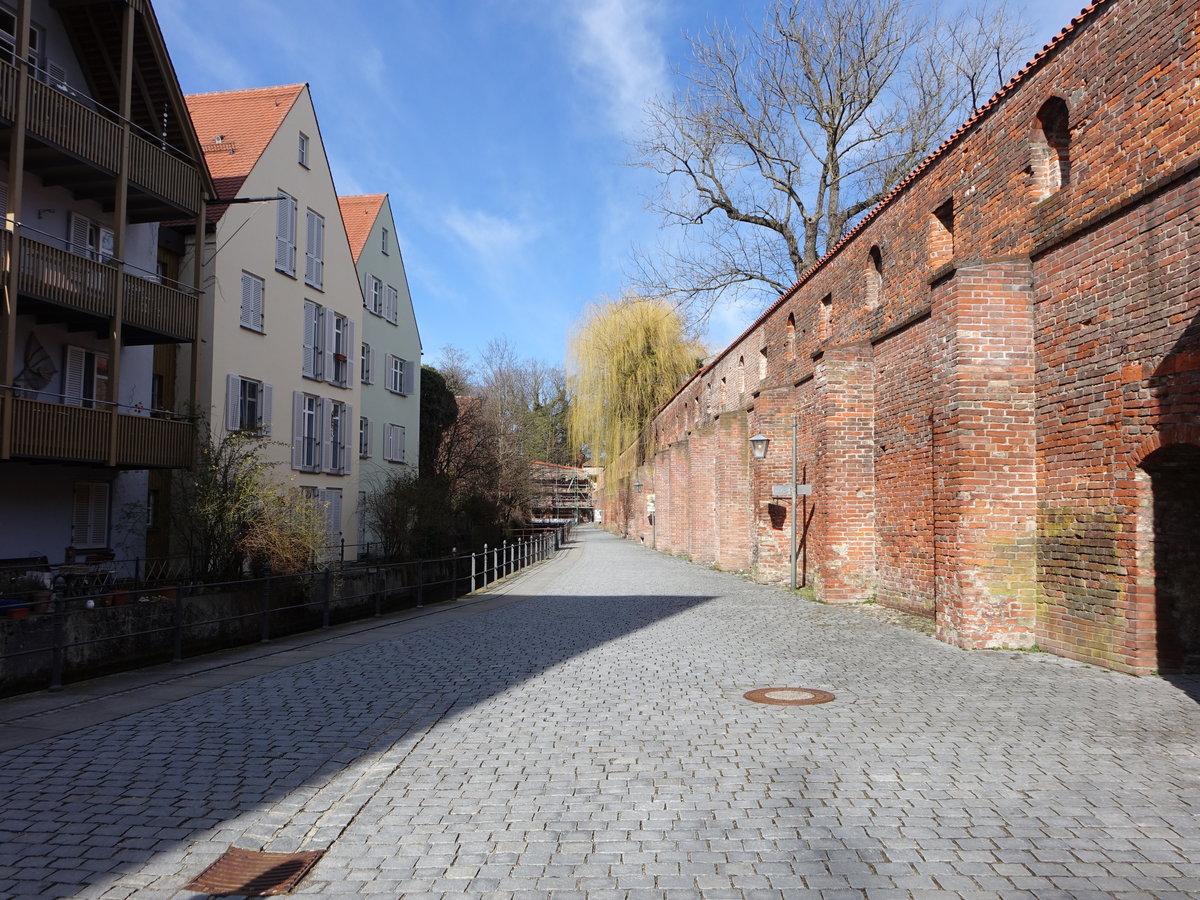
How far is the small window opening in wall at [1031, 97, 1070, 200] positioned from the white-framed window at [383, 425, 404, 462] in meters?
25.2

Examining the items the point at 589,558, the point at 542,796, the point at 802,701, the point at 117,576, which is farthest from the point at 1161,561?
the point at 589,558

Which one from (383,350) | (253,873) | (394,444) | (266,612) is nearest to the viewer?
(253,873)

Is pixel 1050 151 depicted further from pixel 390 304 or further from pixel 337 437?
pixel 390 304

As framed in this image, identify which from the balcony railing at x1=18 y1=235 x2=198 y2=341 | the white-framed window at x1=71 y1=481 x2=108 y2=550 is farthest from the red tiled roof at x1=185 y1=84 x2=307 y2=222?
the white-framed window at x1=71 y1=481 x2=108 y2=550

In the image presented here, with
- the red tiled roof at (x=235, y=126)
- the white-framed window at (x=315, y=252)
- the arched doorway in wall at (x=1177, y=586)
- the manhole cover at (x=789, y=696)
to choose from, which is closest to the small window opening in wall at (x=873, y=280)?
the arched doorway in wall at (x=1177, y=586)

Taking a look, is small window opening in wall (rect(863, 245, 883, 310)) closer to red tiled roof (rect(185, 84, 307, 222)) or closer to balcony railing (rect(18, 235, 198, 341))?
balcony railing (rect(18, 235, 198, 341))

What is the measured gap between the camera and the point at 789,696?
8.12 metres

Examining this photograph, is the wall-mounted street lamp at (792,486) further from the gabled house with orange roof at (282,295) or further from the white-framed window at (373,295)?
the white-framed window at (373,295)

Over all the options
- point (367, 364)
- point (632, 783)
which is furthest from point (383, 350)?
point (632, 783)

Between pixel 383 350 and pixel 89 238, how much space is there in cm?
1513

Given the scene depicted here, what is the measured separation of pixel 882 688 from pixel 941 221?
26.0 ft

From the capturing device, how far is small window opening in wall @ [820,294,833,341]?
19.3 metres

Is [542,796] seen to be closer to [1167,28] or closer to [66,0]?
[1167,28]

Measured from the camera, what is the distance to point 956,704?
7609 millimetres
